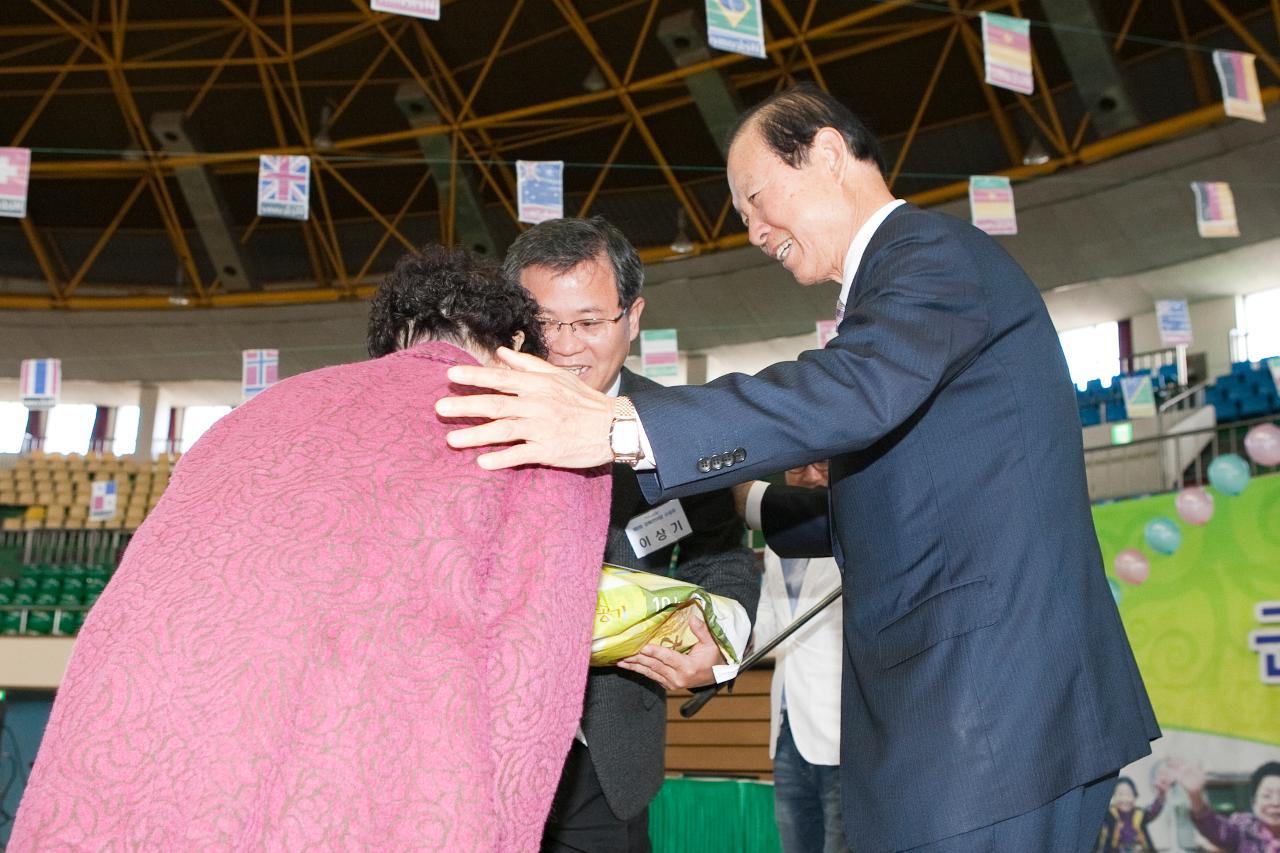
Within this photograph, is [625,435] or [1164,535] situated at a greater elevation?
[1164,535]

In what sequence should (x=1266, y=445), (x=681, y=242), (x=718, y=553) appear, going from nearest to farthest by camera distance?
(x=718, y=553) < (x=1266, y=445) < (x=681, y=242)

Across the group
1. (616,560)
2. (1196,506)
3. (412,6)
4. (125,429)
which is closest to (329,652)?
(616,560)

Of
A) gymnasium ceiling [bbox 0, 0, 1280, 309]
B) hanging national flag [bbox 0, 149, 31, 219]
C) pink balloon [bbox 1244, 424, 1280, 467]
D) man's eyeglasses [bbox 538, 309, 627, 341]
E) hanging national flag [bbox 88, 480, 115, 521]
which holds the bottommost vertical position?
man's eyeglasses [bbox 538, 309, 627, 341]

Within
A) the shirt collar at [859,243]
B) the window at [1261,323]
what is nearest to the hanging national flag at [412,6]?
the shirt collar at [859,243]

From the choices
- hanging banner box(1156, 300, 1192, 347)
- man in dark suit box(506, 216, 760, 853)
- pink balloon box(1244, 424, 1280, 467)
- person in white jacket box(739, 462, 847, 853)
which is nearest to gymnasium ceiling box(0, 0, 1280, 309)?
hanging banner box(1156, 300, 1192, 347)

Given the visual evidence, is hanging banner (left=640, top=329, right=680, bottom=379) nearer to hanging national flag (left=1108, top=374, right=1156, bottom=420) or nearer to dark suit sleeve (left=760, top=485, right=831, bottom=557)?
hanging national flag (left=1108, top=374, right=1156, bottom=420)

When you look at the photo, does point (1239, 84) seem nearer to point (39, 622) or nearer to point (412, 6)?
point (412, 6)

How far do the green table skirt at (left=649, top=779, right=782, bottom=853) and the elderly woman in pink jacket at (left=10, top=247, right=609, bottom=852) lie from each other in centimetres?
437

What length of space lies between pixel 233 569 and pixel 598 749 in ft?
3.27

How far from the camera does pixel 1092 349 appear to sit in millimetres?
14109

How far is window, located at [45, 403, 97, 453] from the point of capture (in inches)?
741

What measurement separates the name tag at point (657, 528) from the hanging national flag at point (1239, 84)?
7.55 metres

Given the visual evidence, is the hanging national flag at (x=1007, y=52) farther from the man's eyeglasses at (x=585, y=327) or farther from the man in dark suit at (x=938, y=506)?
the man in dark suit at (x=938, y=506)

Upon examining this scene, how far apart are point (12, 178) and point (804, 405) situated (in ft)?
33.7
